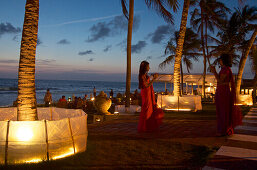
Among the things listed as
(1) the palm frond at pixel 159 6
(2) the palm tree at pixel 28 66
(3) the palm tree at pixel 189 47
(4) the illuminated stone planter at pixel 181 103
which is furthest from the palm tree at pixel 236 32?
(2) the palm tree at pixel 28 66

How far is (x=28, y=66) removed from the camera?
154 inches

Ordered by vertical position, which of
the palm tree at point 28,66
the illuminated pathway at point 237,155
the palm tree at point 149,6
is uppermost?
the palm tree at point 149,6

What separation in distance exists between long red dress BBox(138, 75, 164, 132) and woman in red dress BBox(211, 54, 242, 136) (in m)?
1.42

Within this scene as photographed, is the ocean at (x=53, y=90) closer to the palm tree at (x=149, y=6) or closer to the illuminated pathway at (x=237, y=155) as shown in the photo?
the palm tree at (x=149, y=6)

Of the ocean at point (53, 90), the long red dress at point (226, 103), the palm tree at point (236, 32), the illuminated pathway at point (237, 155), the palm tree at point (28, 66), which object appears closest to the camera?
the illuminated pathway at point (237, 155)

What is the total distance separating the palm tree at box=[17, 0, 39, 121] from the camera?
12.7 feet

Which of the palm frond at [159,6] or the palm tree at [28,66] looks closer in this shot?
the palm tree at [28,66]

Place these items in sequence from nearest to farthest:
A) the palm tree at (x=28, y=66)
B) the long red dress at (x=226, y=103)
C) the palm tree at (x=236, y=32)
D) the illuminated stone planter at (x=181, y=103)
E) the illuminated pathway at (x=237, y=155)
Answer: the illuminated pathway at (x=237, y=155) → the palm tree at (x=28, y=66) → the long red dress at (x=226, y=103) → the illuminated stone planter at (x=181, y=103) → the palm tree at (x=236, y=32)

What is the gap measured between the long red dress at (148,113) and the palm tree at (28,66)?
8.43 feet

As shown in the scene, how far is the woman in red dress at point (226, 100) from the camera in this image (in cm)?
516

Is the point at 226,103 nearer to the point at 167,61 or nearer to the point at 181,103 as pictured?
the point at 181,103

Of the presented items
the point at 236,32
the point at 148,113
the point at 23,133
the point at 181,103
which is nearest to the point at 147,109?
the point at 148,113

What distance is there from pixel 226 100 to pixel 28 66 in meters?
4.09

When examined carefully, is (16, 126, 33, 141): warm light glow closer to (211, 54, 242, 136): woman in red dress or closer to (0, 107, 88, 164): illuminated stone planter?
(0, 107, 88, 164): illuminated stone planter
